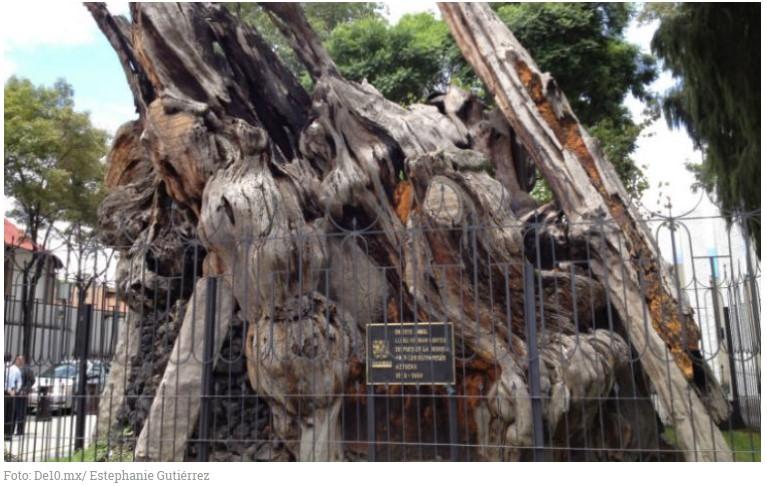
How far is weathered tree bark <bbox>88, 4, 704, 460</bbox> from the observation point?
562 cm

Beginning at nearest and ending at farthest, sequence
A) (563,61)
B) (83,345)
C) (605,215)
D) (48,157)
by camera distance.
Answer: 1. (605,215)
2. (83,345)
3. (563,61)
4. (48,157)

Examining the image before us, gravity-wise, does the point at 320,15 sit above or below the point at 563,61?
above

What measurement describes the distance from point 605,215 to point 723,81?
15.4 feet

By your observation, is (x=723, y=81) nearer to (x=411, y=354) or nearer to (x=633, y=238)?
(x=633, y=238)

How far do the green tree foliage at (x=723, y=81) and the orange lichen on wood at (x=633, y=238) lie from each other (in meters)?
2.97

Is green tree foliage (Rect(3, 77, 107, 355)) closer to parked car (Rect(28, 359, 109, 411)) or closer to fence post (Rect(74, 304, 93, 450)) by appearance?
parked car (Rect(28, 359, 109, 411))

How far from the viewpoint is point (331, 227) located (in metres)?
6.84

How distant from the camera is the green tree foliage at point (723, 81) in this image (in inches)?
344

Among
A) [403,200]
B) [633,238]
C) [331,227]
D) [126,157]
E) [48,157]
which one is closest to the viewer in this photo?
[633,238]

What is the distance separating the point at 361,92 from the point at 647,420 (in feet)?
17.3

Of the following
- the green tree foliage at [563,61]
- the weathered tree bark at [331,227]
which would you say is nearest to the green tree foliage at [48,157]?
the green tree foliage at [563,61]

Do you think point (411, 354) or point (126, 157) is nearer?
point (411, 354)

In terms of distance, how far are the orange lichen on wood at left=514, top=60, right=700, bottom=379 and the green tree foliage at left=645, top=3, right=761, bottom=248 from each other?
2.97m

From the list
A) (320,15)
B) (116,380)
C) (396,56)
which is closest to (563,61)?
(396,56)
